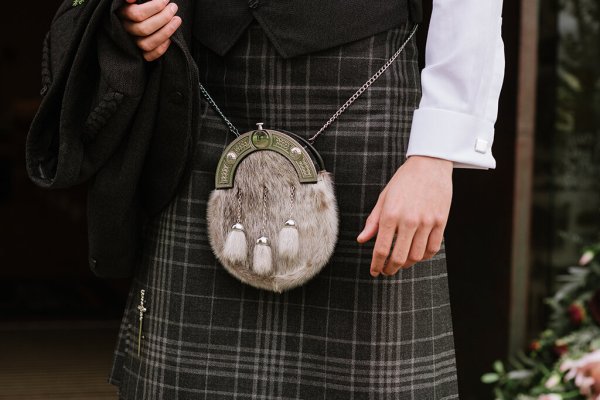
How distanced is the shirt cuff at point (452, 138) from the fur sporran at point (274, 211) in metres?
0.13

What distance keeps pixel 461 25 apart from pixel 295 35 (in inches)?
7.8

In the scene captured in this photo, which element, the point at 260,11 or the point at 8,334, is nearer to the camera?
the point at 260,11

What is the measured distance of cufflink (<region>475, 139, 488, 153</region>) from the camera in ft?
3.22

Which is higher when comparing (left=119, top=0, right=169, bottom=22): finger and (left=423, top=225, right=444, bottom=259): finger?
(left=119, top=0, right=169, bottom=22): finger

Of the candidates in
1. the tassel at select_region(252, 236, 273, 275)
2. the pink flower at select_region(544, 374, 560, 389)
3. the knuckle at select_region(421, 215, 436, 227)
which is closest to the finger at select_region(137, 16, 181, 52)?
the tassel at select_region(252, 236, 273, 275)

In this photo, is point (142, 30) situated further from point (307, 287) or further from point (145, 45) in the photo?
point (307, 287)

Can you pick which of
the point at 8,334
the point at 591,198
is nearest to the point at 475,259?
the point at 591,198

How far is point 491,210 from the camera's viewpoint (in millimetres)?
2557

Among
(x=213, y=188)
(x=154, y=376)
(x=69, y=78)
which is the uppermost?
(x=69, y=78)

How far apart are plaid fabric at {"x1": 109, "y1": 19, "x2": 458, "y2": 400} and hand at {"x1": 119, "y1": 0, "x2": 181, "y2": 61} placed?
0.09 m

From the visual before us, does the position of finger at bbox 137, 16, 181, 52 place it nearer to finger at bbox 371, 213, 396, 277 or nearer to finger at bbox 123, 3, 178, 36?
finger at bbox 123, 3, 178, 36

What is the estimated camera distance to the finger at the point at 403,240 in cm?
93

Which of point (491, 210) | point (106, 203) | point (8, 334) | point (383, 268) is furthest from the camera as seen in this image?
point (8, 334)

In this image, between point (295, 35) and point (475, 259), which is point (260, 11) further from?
point (475, 259)
